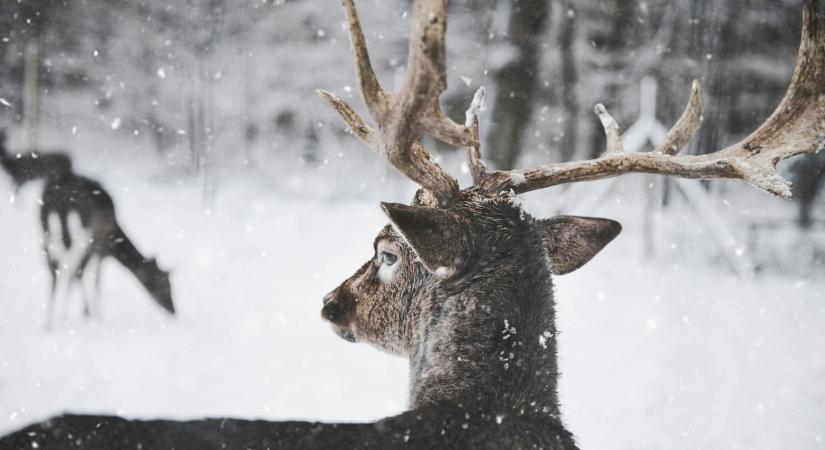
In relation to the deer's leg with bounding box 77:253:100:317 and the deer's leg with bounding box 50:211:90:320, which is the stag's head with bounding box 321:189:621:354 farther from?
the deer's leg with bounding box 50:211:90:320

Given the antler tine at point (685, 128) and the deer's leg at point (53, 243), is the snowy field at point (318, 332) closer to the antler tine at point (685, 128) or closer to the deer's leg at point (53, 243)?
the deer's leg at point (53, 243)

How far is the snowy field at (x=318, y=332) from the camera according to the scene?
4.54 m

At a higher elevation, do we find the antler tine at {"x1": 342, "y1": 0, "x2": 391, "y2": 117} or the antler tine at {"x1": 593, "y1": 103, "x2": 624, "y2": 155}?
the antler tine at {"x1": 593, "y1": 103, "x2": 624, "y2": 155}

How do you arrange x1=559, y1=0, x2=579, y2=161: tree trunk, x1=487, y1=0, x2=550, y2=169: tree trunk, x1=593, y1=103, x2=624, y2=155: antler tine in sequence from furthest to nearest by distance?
1. x1=559, y1=0, x2=579, y2=161: tree trunk
2. x1=487, y1=0, x2=550, y2=169: tree trunk
3. x1=593, y1=103, x2=624, y2=155: antler tine

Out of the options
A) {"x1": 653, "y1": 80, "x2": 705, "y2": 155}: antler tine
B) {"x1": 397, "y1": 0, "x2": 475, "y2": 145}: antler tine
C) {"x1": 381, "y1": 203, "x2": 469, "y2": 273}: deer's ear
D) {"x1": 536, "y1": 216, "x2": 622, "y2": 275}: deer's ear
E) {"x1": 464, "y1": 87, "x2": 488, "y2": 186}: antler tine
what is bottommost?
{"x1": 381, "y1": 203, "x2": 469, "y2": 273}: deer's ear

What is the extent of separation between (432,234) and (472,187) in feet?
1.42

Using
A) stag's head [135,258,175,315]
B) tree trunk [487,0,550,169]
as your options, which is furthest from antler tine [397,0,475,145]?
stag's head [135,258,175,315]

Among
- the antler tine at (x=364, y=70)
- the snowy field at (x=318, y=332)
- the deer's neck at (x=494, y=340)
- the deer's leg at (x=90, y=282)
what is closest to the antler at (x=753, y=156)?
the deer's neck at (x=494, y=340)

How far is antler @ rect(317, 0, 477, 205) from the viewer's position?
1.33m

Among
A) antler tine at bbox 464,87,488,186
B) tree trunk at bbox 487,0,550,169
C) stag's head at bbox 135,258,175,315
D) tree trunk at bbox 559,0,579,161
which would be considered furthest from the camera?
tree trunk at bbox 559,0,579,161

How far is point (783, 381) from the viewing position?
199 inches

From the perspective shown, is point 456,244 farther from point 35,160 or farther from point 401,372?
point 35,160

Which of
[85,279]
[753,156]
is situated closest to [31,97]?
[85,279]

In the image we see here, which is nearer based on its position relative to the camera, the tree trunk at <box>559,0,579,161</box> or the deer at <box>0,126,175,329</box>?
the deer at <box>0,126,175,329</box>
